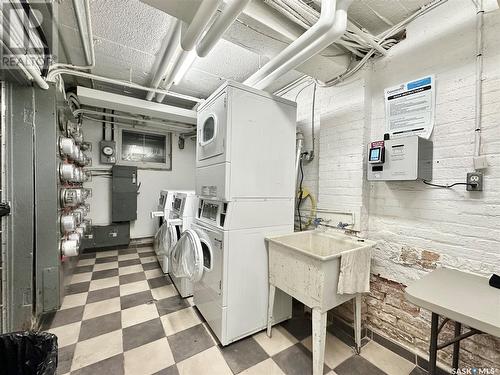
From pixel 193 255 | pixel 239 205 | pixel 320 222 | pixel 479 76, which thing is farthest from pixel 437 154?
pixel 193 255

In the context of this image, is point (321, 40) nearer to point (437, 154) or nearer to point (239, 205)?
point (437, 154)

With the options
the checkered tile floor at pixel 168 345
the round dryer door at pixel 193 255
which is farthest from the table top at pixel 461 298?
the round dryer door at pixel 193 255

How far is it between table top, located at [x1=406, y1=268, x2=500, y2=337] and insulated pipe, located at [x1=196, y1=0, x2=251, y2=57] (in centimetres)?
186

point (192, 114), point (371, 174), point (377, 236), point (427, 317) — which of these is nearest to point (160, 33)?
point (192, 114)

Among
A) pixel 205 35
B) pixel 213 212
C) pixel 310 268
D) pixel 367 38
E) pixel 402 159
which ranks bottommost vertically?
pixel 310 268

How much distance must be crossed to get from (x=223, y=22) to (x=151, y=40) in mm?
1258

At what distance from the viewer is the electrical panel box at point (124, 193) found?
405 centimetres

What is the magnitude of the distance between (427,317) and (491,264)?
0.60 meters

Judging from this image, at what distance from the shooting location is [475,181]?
1.40 metres

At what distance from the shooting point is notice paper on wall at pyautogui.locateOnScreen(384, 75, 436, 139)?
5.36 ft

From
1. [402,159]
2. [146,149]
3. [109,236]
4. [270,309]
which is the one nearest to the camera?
[402,159]

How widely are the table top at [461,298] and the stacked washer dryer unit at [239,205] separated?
113cm

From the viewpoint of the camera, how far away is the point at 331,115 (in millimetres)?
2273

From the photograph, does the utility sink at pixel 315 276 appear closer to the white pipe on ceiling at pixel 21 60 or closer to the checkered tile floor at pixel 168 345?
the checkered tile floor at pixel 168 345
